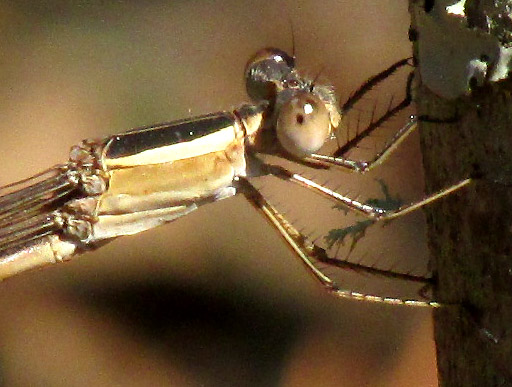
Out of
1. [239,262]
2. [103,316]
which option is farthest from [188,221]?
[103,316]

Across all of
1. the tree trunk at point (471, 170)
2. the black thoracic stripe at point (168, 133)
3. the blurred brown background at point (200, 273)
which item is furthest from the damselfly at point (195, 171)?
the blurred brown background at point (200, 273)

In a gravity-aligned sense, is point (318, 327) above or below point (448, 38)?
Answer: below

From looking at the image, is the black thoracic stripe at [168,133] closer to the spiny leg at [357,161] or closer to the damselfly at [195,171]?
the damselfly at [195,171]

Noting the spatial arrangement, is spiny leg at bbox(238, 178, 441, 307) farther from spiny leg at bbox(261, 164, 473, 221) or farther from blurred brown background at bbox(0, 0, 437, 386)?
blurred brown background at bbox(0, 0, 437, 386)

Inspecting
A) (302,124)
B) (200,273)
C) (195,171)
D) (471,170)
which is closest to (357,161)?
(302,124)

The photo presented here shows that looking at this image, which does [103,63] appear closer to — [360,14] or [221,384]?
[360,14]

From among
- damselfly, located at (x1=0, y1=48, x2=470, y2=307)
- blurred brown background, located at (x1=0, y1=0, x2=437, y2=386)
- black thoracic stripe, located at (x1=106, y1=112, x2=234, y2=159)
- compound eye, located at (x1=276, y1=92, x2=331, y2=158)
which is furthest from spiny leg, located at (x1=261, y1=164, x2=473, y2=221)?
blurred brown background, located at (x1=0, y1=0, x2=437, y2=386)
